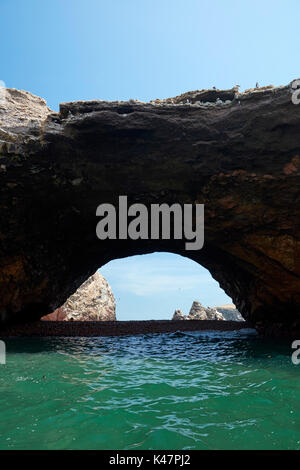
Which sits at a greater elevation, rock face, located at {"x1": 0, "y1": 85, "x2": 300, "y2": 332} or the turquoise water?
rock face, located at {"x1": 0, "y1": 85, "x2": 300, "y2": 332}

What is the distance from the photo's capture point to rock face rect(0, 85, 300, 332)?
1192 centimetres

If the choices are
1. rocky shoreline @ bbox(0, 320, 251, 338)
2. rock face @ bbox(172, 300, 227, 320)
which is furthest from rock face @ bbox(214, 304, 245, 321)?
rocky shoreline @ bbox(0, 320, 251, 338)

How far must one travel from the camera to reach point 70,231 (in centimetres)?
1594

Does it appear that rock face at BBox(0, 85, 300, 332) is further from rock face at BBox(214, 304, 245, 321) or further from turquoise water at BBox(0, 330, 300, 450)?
rock face at BBox(214, 304, 245, 321)

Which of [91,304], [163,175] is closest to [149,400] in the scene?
[163,175]

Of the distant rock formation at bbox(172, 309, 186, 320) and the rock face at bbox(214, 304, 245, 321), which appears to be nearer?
the distant rock formation at bbox(172, 309, 186, 320)

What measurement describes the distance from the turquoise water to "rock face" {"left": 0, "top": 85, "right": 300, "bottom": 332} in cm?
524

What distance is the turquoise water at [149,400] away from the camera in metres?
4.22

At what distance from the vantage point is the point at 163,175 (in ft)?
43.3

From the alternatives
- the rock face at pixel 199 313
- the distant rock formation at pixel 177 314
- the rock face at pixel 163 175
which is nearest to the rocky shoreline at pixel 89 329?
the rock face at pixel 163 175

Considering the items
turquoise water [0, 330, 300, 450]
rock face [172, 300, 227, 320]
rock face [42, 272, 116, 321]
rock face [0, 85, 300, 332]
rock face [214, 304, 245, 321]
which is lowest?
rock face [214, 304, 245, 321]

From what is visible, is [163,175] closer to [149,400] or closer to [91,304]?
[149,400]

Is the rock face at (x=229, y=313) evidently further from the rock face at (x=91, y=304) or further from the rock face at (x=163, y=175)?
the rock face at (x=163, y=175)

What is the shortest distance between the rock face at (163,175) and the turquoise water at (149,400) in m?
5.24
